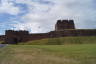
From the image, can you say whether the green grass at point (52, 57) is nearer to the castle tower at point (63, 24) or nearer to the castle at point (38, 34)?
the castle at point (38, 34)

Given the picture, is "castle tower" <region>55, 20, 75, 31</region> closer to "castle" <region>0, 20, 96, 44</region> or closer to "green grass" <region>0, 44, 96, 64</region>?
"castle" <region>0, 20, 96, 44</region>

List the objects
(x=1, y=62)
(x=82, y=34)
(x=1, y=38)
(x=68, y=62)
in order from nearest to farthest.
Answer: (x=68, y=62) < (x=1, y=62) < (x=82, y=34) < (x=1, y=38)

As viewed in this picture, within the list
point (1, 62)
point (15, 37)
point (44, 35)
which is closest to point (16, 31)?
point (15, 37)

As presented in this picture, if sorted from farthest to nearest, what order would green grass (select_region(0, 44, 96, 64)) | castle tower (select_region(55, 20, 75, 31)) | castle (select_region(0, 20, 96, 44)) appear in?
castle tower (select_region(55, 20, 75, 31)) → castle (select_region(0, 20, 96, 44)) → green grass (select_region(0, 44, 96, 64))

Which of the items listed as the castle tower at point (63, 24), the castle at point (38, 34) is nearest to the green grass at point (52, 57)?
the castle at point (38, 34)

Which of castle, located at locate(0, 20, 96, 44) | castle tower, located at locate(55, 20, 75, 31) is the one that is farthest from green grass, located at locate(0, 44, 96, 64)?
castle tower, located at locate(55, 20, 75, 31)

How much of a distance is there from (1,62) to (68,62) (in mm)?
6937

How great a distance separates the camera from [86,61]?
2050 centimetres

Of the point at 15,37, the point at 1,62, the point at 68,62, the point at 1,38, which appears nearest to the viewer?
the point at 68,62

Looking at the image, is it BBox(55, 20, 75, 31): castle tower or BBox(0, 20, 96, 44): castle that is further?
BBox(55, 20, 75, 31): castle tower

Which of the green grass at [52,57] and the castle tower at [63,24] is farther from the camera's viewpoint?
the castle tower at [63,24]

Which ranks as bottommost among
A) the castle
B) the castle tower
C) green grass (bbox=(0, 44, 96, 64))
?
green grass (bbox=(0, 44, 96, 64))

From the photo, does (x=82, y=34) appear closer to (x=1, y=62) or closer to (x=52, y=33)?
(x=52, y=33)

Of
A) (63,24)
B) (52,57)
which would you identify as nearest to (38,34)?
(63,24)
